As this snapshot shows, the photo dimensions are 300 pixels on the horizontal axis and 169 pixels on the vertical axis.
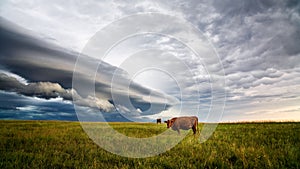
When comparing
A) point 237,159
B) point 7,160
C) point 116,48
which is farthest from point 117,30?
point 237,159

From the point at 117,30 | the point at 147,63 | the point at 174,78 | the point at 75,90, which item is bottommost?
the point at 75,90

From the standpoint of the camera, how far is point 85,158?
728 centimetres

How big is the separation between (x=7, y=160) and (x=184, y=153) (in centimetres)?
593

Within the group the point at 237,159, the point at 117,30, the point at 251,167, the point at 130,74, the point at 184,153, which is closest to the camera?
the point at 251,167

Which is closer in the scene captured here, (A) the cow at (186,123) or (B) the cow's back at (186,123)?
(A) the cow at (186,123)

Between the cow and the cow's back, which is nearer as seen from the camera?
the cow

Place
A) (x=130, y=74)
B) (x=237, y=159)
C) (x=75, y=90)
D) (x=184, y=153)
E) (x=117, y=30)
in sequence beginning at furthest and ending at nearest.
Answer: (x=130, y=74), (x=117, y=30), (x=75, y=90), (x=184, y=153), (x=237, y=159)

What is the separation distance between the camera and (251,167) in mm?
5879

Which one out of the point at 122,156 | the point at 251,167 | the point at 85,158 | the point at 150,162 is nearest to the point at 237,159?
the point at 251,167

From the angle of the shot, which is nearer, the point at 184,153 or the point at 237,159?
the point at 237,159

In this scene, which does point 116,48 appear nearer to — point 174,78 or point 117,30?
point 117,30

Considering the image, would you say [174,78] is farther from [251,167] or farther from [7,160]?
[7,160]

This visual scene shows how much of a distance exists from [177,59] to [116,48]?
3791mm

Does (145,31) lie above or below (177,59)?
above
